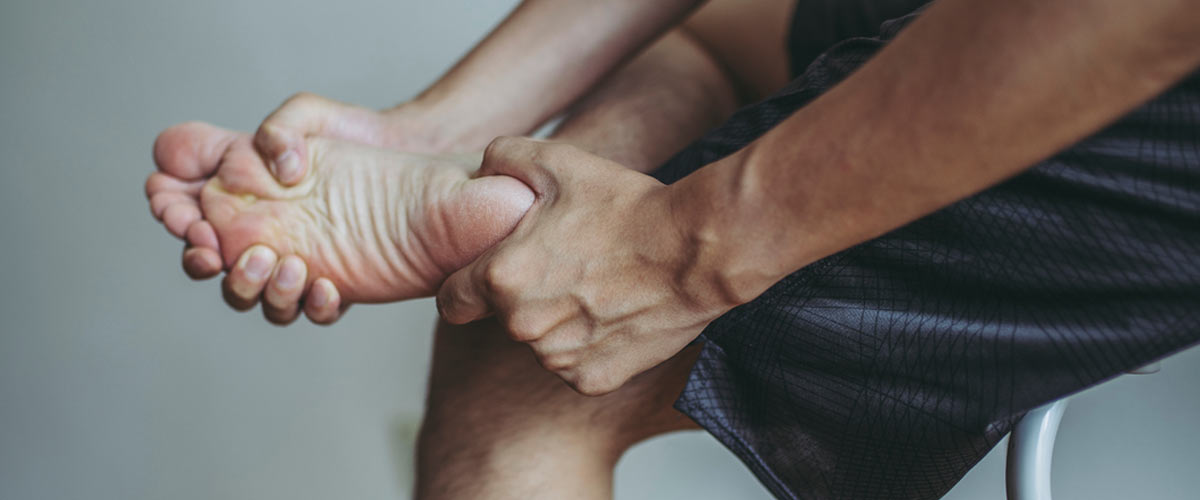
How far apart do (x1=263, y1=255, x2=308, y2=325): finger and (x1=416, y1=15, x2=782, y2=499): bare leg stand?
0.15 m

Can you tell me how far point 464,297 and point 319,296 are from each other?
6.8 inches

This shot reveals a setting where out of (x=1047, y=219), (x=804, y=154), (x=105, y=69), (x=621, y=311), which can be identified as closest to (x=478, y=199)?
(x=621, y=311)

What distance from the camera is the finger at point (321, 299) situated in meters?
0.69

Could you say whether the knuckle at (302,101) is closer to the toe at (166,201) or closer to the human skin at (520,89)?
Answer: the human skin at (520,89)

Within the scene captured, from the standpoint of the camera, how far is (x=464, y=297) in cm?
58

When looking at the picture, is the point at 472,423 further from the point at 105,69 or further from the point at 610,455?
the point at 105,69

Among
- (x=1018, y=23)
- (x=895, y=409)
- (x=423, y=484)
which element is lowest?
(x=423, y=484)

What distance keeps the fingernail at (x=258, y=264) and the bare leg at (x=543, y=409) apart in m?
0.17

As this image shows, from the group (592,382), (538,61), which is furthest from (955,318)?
(538,61)

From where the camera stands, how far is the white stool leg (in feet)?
1.50

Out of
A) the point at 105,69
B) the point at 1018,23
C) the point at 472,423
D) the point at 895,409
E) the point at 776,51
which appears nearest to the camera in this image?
the point at 1018,23

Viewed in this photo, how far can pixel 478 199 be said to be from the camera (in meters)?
0.60

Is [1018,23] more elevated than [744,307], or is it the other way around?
[1018,23]

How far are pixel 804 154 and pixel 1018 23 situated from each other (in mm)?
114
